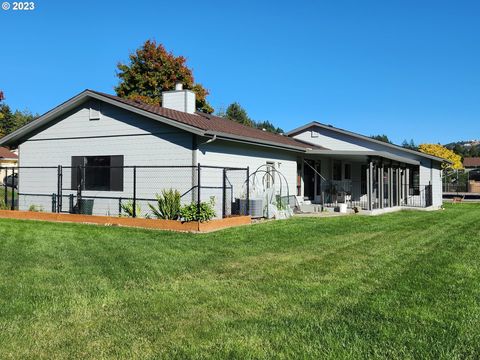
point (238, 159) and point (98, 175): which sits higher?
point (238, 159)

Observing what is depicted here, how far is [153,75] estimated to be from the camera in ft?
119

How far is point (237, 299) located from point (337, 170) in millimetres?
19509

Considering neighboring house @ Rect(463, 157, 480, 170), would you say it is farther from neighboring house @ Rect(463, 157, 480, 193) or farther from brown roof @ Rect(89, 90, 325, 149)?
brown roof @ Rect(89, 90, 325, 149)

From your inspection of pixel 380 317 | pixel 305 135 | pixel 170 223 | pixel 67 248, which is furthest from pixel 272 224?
pixel 305 135

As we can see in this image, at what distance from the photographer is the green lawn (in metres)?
3.97

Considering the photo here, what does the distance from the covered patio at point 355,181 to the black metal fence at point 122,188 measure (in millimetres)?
5574

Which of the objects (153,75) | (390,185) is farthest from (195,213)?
(153,75)

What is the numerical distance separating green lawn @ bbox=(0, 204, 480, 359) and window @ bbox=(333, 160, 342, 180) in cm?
1382

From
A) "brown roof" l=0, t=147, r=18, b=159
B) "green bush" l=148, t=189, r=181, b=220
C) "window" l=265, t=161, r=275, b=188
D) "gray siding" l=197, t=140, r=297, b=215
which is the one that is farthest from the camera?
"brown roof" l=0, t=147, r=18, b=159

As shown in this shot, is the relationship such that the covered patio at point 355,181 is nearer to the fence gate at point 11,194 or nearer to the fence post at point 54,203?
the fence post at point 54,203

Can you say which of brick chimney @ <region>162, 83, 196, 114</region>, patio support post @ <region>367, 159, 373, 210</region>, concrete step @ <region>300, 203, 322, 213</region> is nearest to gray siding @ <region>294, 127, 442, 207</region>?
patio support post @ <region>367, 159, 373, 210</region>

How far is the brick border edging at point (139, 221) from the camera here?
11805 millimetres

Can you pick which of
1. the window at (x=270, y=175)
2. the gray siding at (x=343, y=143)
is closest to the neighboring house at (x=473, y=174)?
the gray siding at (x=343, y=143)

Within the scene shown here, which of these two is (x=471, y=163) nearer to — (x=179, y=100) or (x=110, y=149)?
(x=179, y=100)
